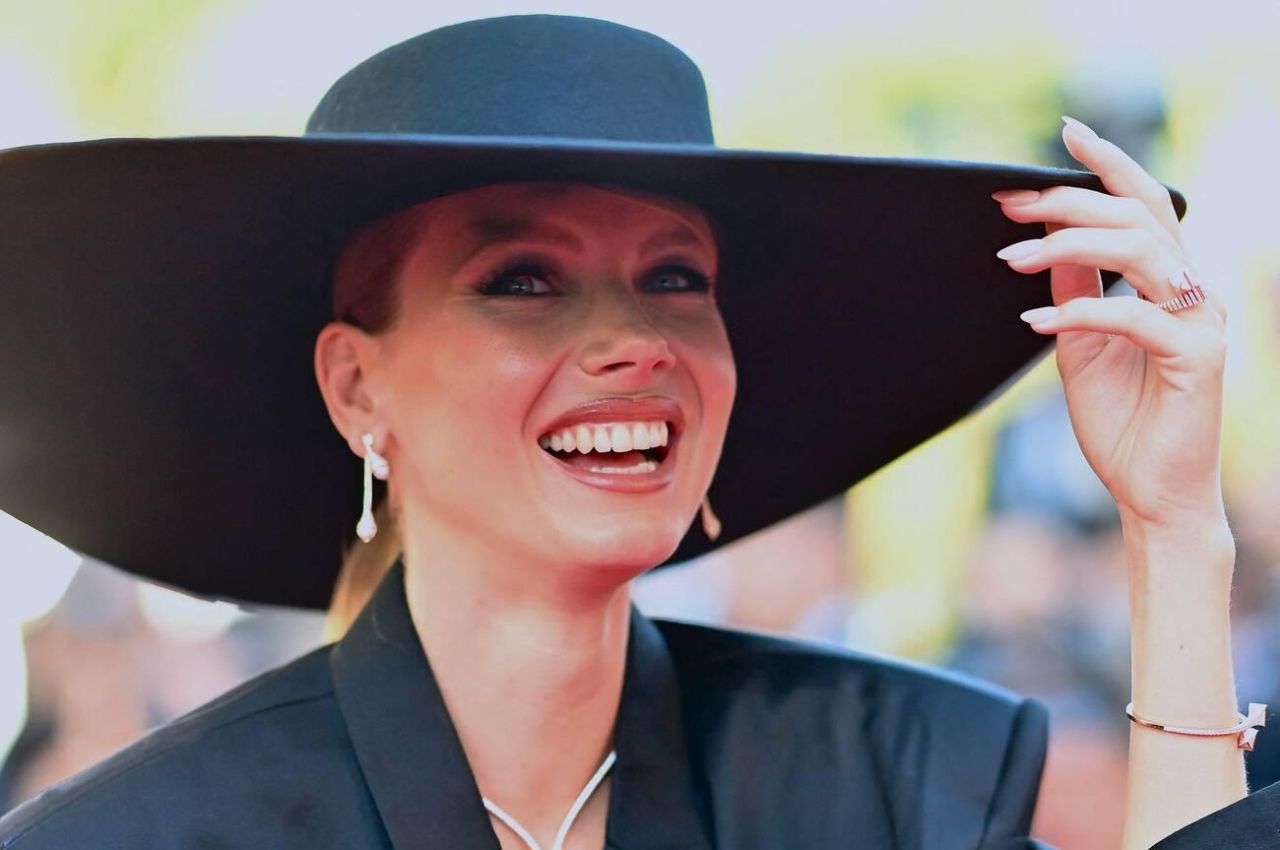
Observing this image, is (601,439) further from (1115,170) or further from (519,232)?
(1115,170)

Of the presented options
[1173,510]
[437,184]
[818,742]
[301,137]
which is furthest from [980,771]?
[301,137]

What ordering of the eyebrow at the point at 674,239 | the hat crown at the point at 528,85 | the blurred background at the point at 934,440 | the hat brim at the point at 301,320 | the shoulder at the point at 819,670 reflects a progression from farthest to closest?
the blurred background at the point at 934,440 < the shoulder at the point at 819,670 < the eyebrow at the point at 674,239 < the hat crown at the point at 528,85 < the hat brim at the point at 301,320

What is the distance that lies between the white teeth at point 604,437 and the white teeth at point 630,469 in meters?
0.02

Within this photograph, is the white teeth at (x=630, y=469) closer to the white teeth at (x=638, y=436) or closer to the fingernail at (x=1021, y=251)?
the white teeth at (x=638, y=436)

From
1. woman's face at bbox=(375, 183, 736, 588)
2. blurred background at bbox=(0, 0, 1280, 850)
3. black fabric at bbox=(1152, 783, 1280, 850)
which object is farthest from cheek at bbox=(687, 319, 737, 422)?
blurred background at bbox=(0, 0, 1280, 850)

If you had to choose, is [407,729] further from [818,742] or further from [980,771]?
[980,771]

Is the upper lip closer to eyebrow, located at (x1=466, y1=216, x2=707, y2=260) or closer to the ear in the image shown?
eyebrow, located at (x1=466, y1=216, x2=707, y2=260)

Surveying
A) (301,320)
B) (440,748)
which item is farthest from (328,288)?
(440,748)

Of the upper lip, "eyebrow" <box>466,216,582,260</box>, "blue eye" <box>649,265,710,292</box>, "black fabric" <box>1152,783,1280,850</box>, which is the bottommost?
"black fabric" <box>1152,783,1280,850</box>

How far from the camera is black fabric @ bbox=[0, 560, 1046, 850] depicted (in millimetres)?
2002

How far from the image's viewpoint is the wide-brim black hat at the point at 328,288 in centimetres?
182

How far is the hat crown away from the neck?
50 cm

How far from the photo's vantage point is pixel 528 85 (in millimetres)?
1951

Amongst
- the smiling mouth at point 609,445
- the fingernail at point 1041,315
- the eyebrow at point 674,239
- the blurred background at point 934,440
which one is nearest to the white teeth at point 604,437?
the smiling mouth at point 609,445
